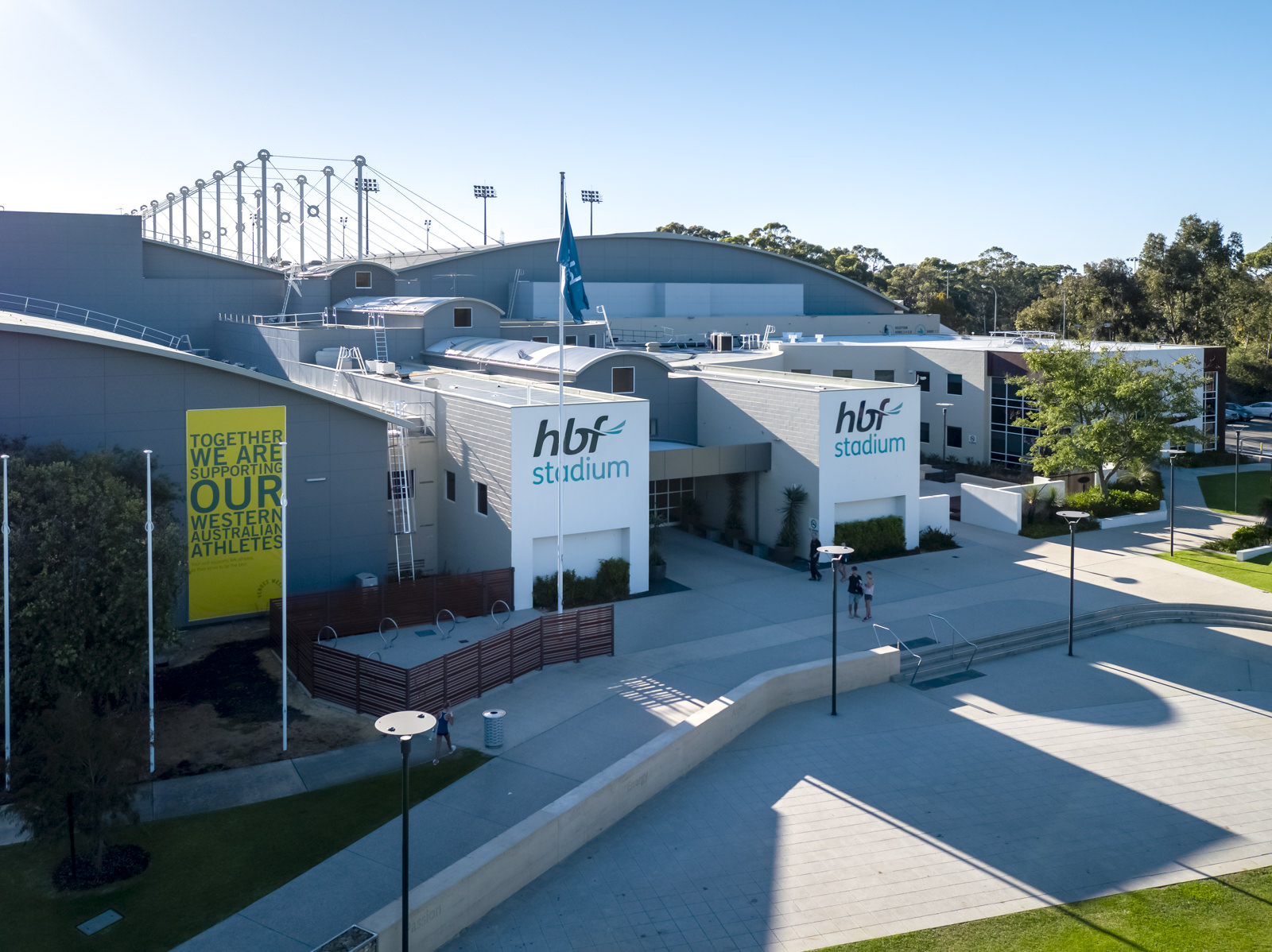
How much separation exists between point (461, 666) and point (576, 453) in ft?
27.1

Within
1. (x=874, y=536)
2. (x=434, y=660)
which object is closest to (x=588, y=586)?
(x=434, y=660)

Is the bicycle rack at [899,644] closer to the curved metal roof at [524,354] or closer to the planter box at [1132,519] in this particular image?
the curved metal roof at [524,354]

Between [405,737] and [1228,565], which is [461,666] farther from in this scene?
[1228,565]

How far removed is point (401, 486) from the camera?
29688 mm

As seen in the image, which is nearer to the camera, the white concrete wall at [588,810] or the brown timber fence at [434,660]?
the white concrete wall at [588,810]

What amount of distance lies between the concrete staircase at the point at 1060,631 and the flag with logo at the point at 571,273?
11242 mm

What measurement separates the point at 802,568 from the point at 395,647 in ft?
43.8

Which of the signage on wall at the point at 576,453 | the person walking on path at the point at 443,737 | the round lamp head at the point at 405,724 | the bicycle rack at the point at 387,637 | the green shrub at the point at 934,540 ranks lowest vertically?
the person walking on path at the point at 443,737

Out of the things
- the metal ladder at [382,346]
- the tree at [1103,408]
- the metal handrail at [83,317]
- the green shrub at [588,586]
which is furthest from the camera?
the metal handrail at [83,317]

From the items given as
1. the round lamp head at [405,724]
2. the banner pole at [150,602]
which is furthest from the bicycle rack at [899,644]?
the banner pole at [150,602]

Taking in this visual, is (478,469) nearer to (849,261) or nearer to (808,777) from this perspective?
(808,777)

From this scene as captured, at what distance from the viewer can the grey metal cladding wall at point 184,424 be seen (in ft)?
77.1

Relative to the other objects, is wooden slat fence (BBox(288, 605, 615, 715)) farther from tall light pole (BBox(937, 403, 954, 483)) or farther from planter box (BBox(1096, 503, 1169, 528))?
tall light pole (BBox(937, 403, 954, 483))

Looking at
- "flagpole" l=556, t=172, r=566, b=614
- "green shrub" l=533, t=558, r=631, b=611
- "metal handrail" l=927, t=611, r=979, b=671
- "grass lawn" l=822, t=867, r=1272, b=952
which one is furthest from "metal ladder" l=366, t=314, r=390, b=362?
"grass lawn" l=822, t=867, r=1272, b=952
